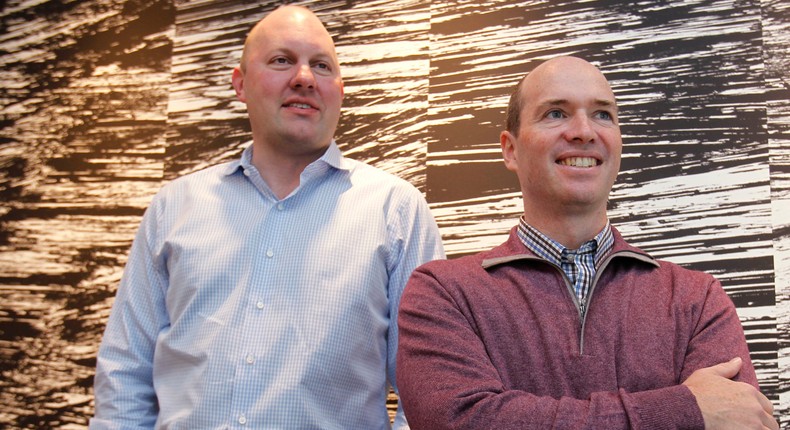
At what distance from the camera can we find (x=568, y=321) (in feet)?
5.56

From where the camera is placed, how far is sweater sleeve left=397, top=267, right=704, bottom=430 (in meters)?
1.46

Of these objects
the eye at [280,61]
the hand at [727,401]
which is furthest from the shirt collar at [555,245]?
the eye at [280,61]

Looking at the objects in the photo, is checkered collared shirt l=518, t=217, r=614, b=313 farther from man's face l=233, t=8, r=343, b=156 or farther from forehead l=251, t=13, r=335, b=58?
forehead l=251, t=13, r=335, b=58

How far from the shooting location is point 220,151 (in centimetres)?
289

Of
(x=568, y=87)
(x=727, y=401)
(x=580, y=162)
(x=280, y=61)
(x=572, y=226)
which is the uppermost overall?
(x=280, y=61)

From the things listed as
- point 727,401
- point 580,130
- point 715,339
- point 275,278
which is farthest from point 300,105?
point 727,401

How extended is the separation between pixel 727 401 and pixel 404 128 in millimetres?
1446

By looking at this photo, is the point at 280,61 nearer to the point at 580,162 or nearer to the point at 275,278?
the point at 275,278

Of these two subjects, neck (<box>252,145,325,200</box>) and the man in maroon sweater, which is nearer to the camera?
the man in maroon sweater

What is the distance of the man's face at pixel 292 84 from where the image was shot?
2211 mm

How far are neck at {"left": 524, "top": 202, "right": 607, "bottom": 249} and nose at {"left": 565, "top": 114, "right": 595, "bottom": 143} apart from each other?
0.51ft

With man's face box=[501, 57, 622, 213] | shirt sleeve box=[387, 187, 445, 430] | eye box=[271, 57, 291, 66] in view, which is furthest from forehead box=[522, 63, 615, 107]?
eye box=[271, 57, 291, 66]

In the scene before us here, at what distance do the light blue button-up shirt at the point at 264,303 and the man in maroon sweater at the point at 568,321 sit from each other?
30cm

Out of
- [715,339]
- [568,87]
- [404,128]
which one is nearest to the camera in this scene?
[715,339]
